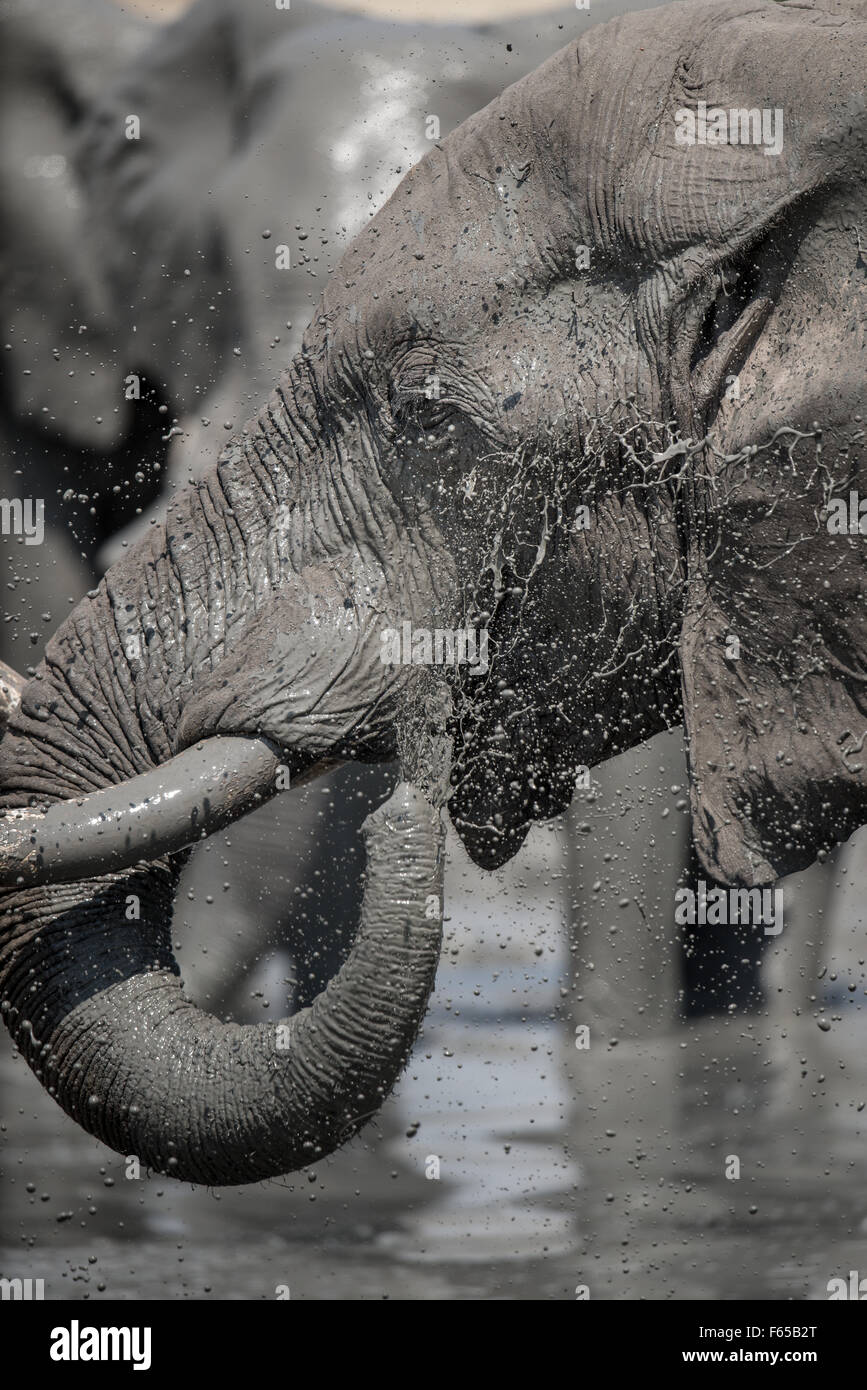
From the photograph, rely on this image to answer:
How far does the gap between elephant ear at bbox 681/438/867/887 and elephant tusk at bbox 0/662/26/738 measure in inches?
28.9

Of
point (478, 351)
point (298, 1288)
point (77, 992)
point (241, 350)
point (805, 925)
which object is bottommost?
point (298, 1288)

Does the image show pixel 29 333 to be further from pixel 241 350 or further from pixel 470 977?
pixel 470 977

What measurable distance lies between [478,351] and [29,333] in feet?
10.1

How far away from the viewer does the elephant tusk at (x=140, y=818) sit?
1734 mm

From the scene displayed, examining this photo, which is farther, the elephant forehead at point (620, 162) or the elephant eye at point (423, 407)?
the elephant eye at point (423, 407)

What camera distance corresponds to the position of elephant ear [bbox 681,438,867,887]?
5.56ft

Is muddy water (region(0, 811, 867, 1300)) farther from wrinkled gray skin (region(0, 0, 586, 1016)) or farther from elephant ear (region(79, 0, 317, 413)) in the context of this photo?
elephant ear (region(79, 0, 317, 413))

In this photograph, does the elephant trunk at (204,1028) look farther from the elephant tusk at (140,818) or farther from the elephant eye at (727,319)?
the elephant eye at (727,319)

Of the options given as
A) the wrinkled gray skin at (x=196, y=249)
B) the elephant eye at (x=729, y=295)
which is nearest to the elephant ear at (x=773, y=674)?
the elephant eye at (x=729, y=295)

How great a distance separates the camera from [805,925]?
15.3 feet

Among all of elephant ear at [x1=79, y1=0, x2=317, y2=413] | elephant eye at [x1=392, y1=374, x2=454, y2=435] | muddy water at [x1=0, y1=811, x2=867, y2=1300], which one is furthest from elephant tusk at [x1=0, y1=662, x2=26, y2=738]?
elephant ear at [x1=79, y1=0, x2=317, y2=413]

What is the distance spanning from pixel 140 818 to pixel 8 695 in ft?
0.97

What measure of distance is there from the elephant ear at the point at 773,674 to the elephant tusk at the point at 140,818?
460mm
